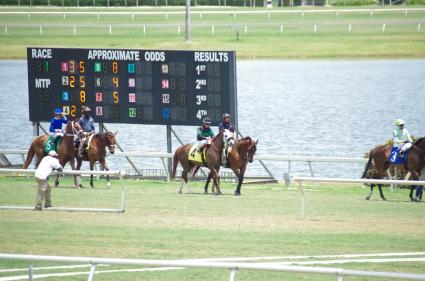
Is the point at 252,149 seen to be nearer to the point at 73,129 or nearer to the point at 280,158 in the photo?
the point at 280,158

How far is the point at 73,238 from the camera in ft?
72.8

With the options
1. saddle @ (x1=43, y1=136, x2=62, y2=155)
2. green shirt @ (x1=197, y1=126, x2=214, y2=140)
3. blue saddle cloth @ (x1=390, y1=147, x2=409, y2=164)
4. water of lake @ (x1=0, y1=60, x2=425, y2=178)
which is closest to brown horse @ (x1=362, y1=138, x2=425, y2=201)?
blue saddle cloth @ (x1=390, y1=147, x2=409, y2=164)

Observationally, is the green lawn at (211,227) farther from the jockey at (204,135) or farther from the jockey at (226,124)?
the jockey at (226,124)

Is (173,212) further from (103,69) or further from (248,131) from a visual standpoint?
(248,131)

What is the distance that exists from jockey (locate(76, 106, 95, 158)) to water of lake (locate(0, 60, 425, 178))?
10323 millimetres

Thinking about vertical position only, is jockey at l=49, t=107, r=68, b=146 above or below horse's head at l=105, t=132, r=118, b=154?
above

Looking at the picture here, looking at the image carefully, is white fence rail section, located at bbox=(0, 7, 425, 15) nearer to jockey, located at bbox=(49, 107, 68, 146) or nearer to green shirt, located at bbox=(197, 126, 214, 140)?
jockey, located at bbox=(49, 107, 68, 146)

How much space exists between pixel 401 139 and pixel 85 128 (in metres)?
7.98

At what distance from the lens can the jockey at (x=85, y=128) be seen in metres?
31.2

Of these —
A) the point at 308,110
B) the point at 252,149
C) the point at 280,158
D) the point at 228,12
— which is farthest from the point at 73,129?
the point at 228,12

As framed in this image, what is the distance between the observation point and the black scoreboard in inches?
1265

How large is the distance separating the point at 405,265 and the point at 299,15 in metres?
75.1

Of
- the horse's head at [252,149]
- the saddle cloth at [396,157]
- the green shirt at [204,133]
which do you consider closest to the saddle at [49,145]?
the green shirt at [204,133]

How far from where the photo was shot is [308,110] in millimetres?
67750
